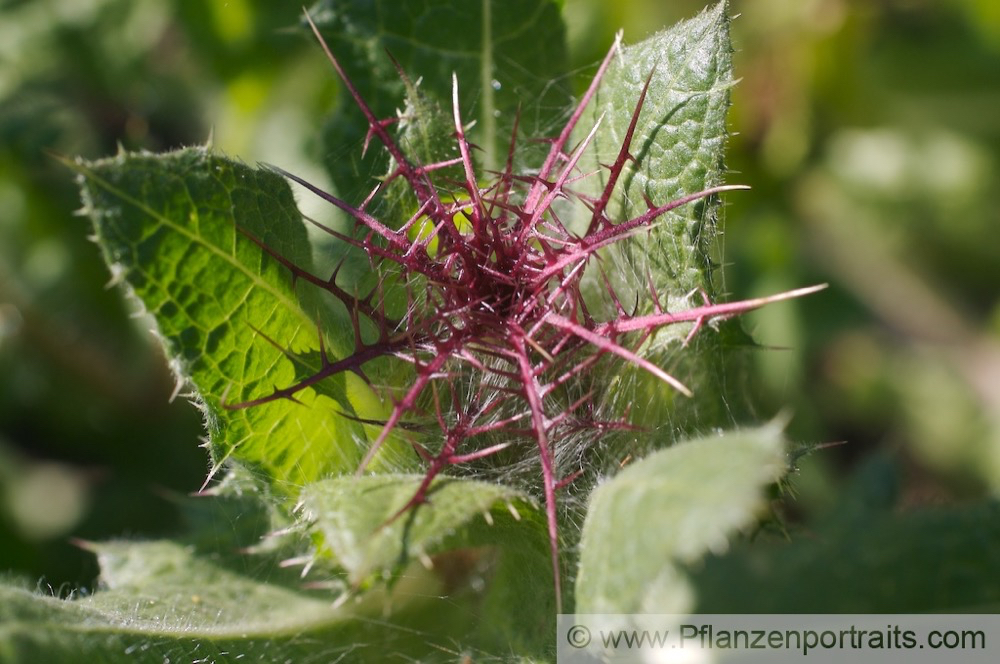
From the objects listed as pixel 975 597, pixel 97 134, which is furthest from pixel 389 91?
pixel 97 134

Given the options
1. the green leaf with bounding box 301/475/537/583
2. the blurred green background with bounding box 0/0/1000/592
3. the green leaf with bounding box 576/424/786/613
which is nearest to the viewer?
the green leaf with bounding box 576/424/786/613

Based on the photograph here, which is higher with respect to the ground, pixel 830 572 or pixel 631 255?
pixel 631 255

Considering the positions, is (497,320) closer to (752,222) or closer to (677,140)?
(677,140)

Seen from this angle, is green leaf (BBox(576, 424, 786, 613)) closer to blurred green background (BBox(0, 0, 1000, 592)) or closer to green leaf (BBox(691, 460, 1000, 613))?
green leaf (BBox(691, 460, 1000, 613))

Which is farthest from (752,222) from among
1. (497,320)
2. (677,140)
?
(497,320)

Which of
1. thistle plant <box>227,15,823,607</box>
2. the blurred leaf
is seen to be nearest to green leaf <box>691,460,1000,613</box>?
the blurred leaf

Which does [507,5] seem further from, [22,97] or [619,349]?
[22,97]
